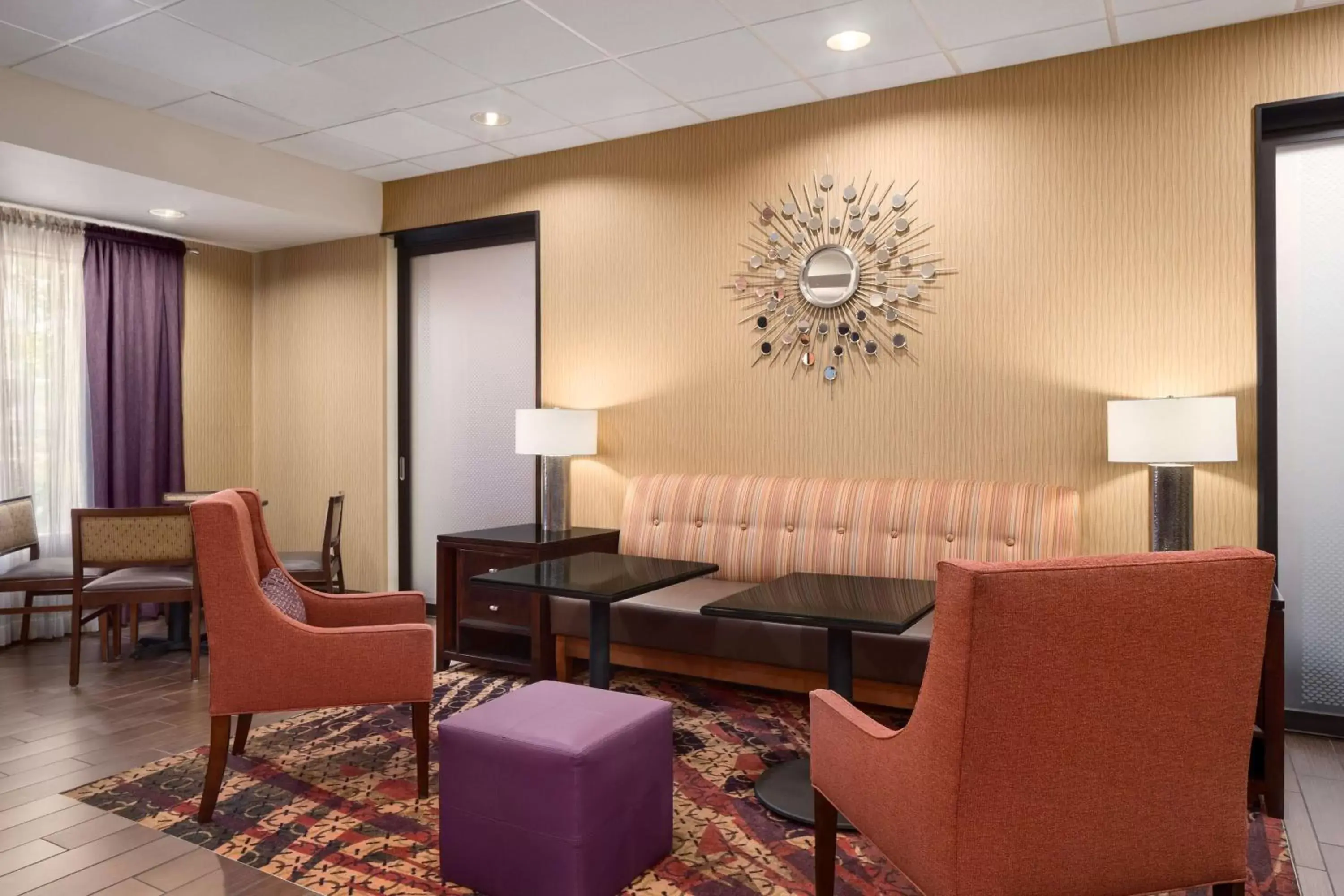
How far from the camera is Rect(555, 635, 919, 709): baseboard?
11.6 ft

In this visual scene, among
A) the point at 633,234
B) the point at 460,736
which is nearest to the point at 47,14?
the point at 633,234

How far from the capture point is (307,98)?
423 centimetres

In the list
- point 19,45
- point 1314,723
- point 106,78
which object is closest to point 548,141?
point 106,78

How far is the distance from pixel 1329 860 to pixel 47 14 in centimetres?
506

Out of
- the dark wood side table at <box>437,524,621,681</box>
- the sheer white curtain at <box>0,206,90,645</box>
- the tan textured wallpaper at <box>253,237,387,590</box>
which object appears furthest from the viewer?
the tan textured wallpaper at <box>253,237,387,590</box>

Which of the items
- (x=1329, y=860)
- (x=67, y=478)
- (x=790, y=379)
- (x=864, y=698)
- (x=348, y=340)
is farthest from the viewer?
(x=348, y=340)

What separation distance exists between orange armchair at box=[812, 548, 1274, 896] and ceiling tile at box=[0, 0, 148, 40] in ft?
11.6

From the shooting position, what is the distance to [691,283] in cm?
470

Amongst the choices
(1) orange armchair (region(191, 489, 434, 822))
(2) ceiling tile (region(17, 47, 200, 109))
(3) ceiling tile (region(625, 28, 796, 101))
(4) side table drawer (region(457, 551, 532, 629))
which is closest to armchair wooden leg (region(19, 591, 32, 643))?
(4) side table drawer (region(457, 551, 532, 629))

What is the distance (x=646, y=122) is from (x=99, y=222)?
3423mm

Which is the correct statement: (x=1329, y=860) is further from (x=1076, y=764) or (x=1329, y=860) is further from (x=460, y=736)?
(x=460, y=736)

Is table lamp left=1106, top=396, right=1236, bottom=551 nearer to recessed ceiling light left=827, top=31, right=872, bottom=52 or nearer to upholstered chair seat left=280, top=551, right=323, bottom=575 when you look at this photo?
recessed ceiling light left=827, top=31, right=872, bottom=52

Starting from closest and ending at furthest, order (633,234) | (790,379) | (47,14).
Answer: (47,14), (790,379), (633,234)

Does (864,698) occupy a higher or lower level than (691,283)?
lower
